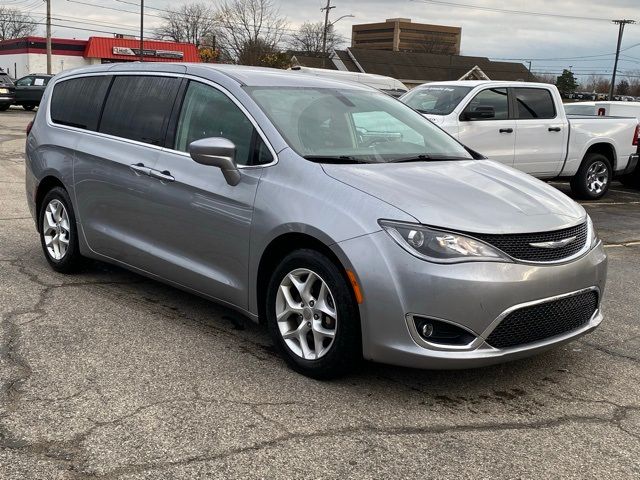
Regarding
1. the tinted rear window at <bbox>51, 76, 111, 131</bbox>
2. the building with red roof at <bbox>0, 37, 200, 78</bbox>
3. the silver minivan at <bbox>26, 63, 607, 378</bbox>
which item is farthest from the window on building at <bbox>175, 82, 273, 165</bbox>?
the building with red roof at <bbox>0, 37, 200, 78</bbox>

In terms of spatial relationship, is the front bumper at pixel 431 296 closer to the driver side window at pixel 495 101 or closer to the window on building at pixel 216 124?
the window on building at pixel 216 124

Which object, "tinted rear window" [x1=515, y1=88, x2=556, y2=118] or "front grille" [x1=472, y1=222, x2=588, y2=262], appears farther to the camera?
"tinted rear window" [x1=515, y1=88, x2=556, y2=118]

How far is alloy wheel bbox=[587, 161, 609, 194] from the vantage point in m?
12.2

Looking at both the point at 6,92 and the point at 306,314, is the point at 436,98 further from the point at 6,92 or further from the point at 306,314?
the point at 6,92

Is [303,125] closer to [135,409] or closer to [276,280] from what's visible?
[276,280]

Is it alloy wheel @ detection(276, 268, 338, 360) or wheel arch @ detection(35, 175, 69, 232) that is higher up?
wheel arch @ detection(35, 175, 69, 232)

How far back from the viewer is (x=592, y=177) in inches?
482

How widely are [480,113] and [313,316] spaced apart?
7019mm

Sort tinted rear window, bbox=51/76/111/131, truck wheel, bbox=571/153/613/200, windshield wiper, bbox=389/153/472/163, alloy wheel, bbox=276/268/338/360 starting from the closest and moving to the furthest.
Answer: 1. alloy wheel, bbox=276/268/338/360
2. windshield wiper, bbox=389/153/472/163
3. tinted rear window, bbox=51/76/111/131
4. truck wheel, bbox=571/153/613/200

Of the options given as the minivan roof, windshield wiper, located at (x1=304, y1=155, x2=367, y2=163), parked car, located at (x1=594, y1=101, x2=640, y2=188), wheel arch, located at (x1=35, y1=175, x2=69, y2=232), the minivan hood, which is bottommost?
wheel arch, located at (x1=35, y1=175, x2=69, y2=232)

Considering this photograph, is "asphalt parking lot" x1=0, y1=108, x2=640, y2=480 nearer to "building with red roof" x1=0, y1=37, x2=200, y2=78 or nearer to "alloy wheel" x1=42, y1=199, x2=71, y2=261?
"alloy wheel" x1=42, y1=199, x2=71, y2=261

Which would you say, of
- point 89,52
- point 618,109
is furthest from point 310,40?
point 618,109

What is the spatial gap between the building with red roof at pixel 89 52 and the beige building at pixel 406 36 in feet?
128

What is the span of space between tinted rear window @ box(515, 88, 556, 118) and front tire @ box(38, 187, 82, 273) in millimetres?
7594
